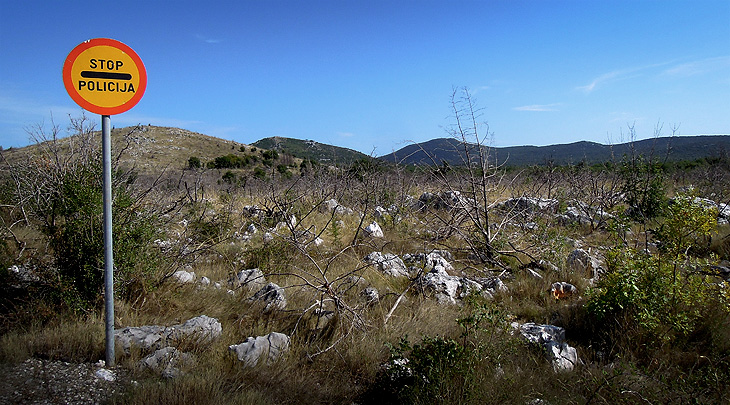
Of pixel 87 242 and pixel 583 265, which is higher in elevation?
pixel 87 242

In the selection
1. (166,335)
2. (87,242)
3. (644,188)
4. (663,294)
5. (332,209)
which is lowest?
(166,335)

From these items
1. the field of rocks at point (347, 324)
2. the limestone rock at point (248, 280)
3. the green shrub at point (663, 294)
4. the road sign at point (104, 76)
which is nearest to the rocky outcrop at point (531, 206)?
the field of rocks at point (347, 324)

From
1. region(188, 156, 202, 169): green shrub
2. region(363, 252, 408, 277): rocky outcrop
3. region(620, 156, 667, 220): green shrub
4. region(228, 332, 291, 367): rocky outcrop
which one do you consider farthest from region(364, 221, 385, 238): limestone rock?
region(188, 156, 202, 169): green shrub

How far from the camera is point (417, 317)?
13.3 ft

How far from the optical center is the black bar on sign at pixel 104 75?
283cm

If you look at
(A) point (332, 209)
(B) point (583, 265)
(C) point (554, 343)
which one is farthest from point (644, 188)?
(C) point (554, 343)

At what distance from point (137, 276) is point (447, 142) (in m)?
4.84

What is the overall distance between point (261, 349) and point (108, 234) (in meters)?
1.47

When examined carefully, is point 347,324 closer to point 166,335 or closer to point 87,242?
point 166,335

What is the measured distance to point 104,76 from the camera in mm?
2883

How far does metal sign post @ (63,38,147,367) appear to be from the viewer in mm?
2807

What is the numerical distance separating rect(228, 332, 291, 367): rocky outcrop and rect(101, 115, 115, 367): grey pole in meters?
0.88

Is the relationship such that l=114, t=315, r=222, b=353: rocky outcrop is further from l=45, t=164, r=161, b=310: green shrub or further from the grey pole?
l=45, t=164, r=161, b=310: green shrub

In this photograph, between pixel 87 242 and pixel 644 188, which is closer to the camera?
pixel 87 242
